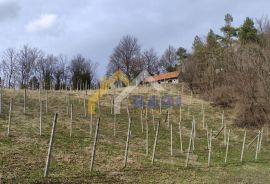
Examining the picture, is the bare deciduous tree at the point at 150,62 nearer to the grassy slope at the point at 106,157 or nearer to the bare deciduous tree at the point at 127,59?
the bare deciduous tree at the point at 127,59

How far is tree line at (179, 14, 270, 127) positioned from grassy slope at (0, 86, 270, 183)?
29.3 feet

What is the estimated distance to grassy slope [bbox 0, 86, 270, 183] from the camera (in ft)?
45.5

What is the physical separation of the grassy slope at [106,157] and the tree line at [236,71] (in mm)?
8925

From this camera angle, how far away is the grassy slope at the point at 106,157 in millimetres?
13875

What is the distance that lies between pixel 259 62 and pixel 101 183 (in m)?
32.9

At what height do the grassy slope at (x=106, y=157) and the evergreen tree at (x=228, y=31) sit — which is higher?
the evergreen tree at (x=228, y=31)

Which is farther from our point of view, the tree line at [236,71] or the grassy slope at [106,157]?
the tree line at [236,71]

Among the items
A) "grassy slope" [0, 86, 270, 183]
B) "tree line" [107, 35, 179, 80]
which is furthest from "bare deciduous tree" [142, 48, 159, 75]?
"grassy slope" [0, 86, 270, 183]

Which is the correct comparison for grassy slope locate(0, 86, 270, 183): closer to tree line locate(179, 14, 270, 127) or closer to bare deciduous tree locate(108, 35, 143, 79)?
tree line locate(179, 14, 270, 127)

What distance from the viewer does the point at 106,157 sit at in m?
18.0

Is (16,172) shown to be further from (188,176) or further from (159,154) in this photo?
(159,154)

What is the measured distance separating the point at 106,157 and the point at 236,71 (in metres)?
31.5

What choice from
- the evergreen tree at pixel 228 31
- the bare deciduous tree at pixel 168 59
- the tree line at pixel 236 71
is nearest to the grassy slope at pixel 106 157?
the tree line at pixel 236 71

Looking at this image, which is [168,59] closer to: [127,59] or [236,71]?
[127,59]
